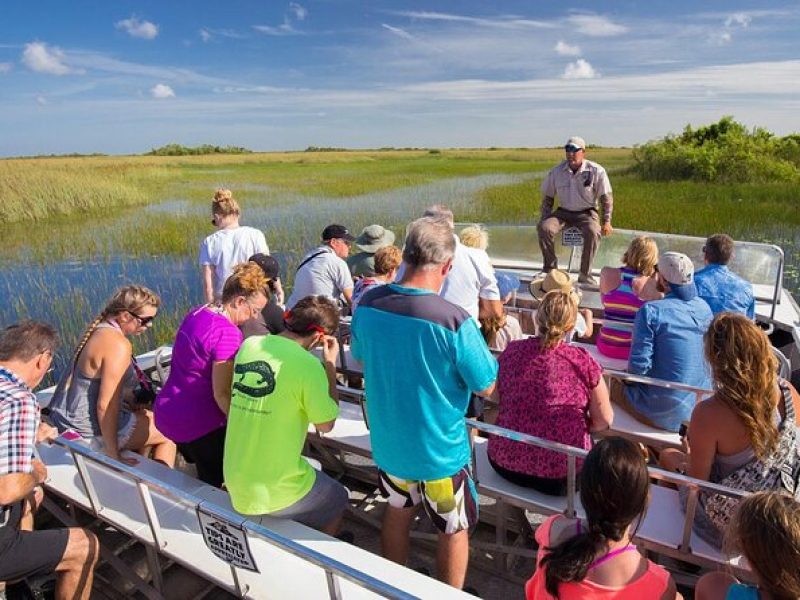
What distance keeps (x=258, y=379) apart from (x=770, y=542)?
171 centimetres

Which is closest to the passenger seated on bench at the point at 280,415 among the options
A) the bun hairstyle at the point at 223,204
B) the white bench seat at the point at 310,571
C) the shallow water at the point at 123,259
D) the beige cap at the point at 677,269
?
the white bench seat at the point at 310,571

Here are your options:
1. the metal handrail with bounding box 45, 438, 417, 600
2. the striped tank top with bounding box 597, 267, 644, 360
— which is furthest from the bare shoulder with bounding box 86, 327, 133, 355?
the striped tank top with bounding box 597, 267, 644, 360

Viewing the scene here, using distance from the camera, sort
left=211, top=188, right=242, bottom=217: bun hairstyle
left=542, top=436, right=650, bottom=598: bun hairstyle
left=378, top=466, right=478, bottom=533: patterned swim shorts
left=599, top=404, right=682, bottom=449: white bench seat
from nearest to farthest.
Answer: left=542, top=436, right=650, bottom=598: bun hairstyle → left=378, top=466, right=478, bottom=533: patterned swim shorts → left=599, top=404, right=682, bottom=449: white bench seat → left=211, top=188, right=242, bottom=217: bun hairstyle

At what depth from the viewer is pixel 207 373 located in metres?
2.69

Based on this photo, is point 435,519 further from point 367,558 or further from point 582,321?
point 582,321

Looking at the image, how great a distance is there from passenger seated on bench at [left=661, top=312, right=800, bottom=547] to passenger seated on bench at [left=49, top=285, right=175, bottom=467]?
2702mm

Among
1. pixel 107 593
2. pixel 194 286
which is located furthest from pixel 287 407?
pixel 194 286

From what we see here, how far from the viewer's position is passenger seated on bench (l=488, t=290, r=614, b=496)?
235cm

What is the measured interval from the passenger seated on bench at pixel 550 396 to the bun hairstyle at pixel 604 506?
30.0 inches

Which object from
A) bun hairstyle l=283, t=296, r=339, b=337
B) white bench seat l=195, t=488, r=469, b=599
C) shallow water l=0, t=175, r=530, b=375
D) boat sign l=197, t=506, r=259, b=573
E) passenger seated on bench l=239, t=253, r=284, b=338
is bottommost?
shallow water l=0, t=175, r=530, b=375

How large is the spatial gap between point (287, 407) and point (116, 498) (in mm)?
1340

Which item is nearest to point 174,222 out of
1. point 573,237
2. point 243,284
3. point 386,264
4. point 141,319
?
point 573,237

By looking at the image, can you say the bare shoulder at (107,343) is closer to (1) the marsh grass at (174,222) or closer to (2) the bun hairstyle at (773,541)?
(2) the bun hairstyle at (773,541)

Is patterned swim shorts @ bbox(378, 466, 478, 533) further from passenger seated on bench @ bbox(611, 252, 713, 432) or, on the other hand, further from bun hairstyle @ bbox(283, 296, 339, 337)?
passenger seated on bench @ bbox(611, 252, 713, 432)
